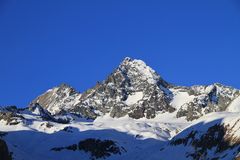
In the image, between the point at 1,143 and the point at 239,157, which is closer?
the point at 1,143

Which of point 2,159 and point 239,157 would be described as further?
point 239,157

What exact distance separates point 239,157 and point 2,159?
84.4 meters

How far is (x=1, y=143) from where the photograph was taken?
422 ft

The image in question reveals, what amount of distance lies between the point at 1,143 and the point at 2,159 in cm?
443

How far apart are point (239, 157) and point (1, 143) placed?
271 feet

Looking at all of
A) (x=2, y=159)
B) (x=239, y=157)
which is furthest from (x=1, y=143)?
(x=239, y=157)

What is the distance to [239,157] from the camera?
617 ft

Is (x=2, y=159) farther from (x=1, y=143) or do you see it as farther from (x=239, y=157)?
(x=239, y=157)

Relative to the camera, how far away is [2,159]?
125062 mm
